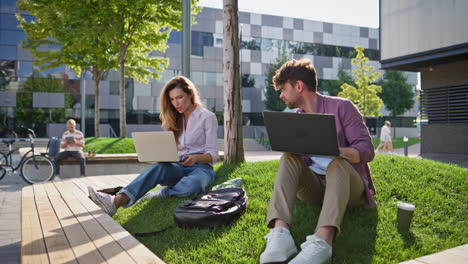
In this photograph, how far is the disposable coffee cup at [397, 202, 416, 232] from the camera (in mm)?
3355

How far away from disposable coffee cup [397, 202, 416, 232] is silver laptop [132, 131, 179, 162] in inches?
82.9

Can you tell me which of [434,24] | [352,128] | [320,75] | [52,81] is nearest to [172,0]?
[434,24]

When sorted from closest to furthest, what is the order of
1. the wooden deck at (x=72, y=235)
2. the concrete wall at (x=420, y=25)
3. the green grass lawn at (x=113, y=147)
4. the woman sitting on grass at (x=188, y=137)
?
the wooden deck at (x=72, y=235), the woman sitting on grass at (x=188, y=137), the green grass lawn at (x=113, y=147), the concrete wall at (x=420, y=25)

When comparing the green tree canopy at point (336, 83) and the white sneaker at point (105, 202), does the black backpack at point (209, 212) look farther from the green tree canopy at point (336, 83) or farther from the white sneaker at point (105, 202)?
the green tree canopy at point (336, 83)

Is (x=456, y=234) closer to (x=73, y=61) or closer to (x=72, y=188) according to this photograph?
(x=72, y=188)

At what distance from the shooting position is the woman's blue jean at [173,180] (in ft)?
13.4

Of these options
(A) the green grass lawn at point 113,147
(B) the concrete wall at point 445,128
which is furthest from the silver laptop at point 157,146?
(B) the concrete wall at point 445,128

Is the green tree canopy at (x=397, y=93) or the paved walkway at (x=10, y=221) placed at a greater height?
the green tree canopy at (x=397, y=93)

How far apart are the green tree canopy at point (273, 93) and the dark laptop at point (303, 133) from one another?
3398cm

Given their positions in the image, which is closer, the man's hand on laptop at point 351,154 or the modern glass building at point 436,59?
the man's hand on laptop at point 351,154

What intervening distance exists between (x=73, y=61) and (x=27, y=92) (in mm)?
16031

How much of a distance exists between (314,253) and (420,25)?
595 inches

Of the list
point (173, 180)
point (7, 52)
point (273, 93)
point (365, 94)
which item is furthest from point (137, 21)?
point (273, 93)

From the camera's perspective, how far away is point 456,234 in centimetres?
355
